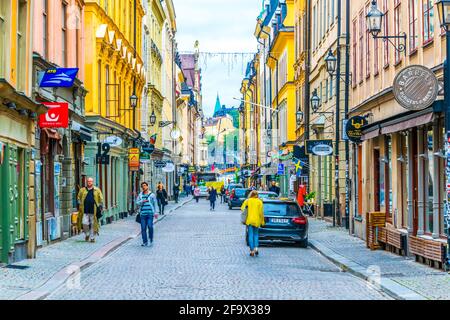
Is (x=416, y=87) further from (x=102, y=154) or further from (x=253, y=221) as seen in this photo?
(x=102, y=154)

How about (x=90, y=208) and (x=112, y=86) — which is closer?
(x=90, y=208)

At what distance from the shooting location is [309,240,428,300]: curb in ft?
47.8

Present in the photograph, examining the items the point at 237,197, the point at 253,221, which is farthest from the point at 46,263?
the point at 237,197

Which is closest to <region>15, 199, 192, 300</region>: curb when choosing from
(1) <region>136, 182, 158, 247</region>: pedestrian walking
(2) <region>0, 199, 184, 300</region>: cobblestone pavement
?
(2) <region>0, 199, 184, 300</region>: cobblestone pavement

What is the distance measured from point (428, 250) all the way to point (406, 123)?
275 centimetres

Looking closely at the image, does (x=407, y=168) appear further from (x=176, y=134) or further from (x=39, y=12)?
(x=176, y=134)

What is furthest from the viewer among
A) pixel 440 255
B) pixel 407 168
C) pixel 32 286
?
pixel 407 168

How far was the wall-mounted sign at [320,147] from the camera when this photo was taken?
3419 centimetres

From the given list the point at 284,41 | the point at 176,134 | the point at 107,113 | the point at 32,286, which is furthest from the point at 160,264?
the point at 176,134

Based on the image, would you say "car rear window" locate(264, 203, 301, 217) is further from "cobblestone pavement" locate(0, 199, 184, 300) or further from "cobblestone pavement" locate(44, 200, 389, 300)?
"cobblestone pavement" locate(0, 199, 184, 300)

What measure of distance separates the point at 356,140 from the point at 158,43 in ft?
163

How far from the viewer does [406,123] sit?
20.0 m

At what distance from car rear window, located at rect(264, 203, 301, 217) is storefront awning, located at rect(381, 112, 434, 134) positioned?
496 centimetres
